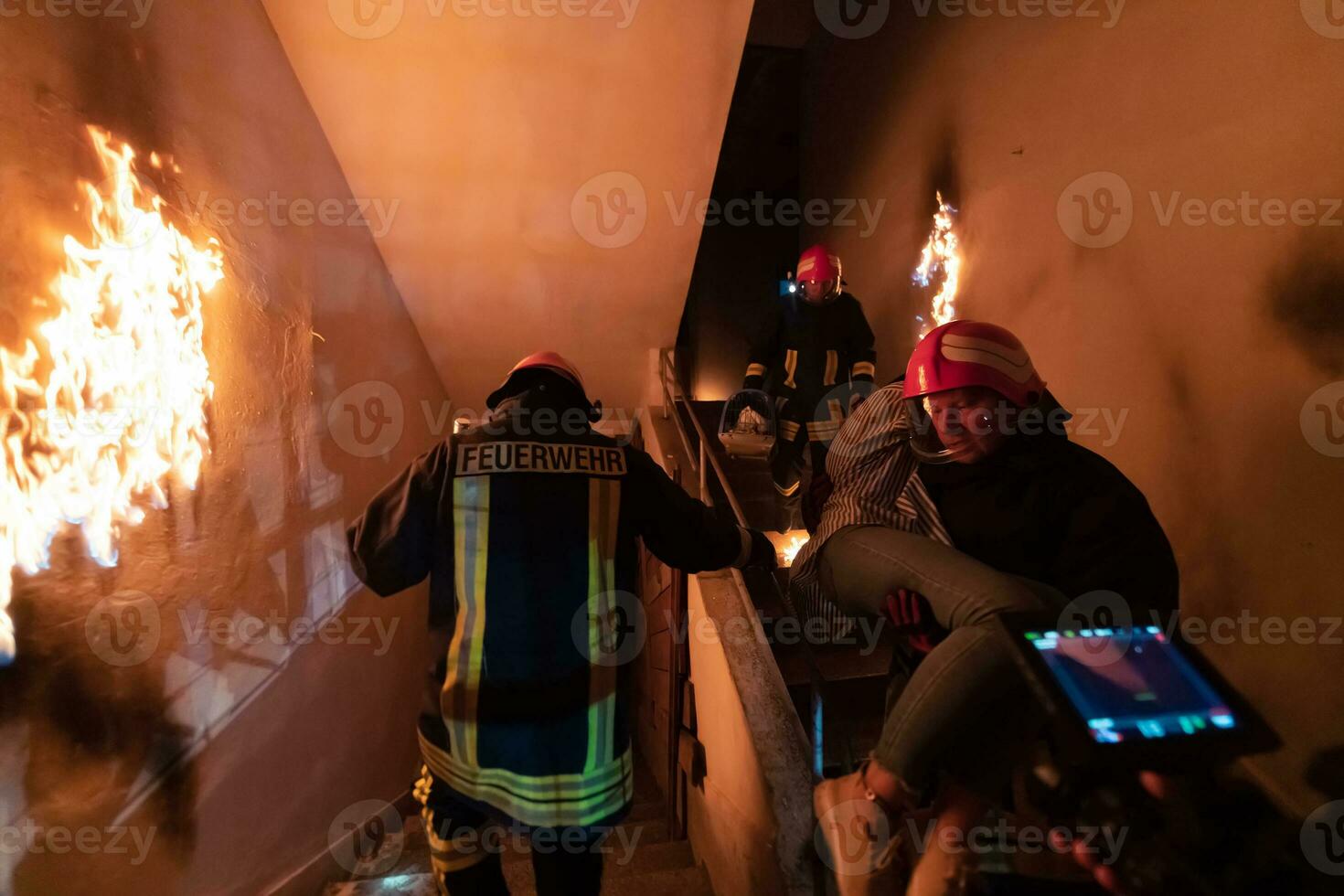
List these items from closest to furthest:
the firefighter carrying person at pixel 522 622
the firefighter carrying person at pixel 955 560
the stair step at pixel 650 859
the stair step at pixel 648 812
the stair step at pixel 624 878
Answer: the firefighter carrying person at pixel 955 560 < the firefighter carrying person at pixel 522 622 < the stair step at pixel 624 878 < the stair step at pixel 650 859 < the stair step at pixel 648 812

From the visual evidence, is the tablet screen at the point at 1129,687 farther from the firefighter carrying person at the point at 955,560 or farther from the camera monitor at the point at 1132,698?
the firefighter carrying person at the point at 955,560

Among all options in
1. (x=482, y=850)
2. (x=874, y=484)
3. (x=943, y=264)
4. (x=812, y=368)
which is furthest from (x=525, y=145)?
(x=482, y=850)

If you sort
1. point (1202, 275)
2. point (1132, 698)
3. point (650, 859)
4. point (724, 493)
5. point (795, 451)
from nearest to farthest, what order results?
point (1132, 698)
point (1202, 275)
point (650, 859)
point (724, 493)
point (795, 451)

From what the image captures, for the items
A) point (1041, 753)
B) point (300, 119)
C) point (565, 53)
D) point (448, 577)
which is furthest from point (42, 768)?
point (565, 53)

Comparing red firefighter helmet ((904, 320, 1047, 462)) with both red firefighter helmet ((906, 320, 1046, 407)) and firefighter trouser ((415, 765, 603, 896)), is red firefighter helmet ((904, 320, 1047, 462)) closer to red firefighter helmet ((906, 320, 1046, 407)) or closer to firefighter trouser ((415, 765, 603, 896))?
red firefighter helmet ((906, 320, 1046, 407))

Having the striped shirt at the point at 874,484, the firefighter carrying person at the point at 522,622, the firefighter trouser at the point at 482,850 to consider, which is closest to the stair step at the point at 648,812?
the firefighter trouser at the point at 482,850

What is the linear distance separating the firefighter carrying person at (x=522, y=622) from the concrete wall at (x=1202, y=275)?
1.95m

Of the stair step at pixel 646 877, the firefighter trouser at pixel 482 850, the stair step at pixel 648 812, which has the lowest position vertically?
the stair step at pixel 648 812

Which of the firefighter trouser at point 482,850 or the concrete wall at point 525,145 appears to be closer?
the firefighter trouser at point 482,850

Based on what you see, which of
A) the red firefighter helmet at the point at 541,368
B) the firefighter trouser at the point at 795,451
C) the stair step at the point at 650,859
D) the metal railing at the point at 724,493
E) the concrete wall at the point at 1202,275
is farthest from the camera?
the firefighter trouser at the point at 795,451

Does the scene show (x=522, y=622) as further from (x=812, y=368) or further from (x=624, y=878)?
(x=812, y=368)

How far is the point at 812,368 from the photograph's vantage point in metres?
3.34

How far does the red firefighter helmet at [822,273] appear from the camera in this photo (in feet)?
10.7

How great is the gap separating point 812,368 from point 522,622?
2322mm
